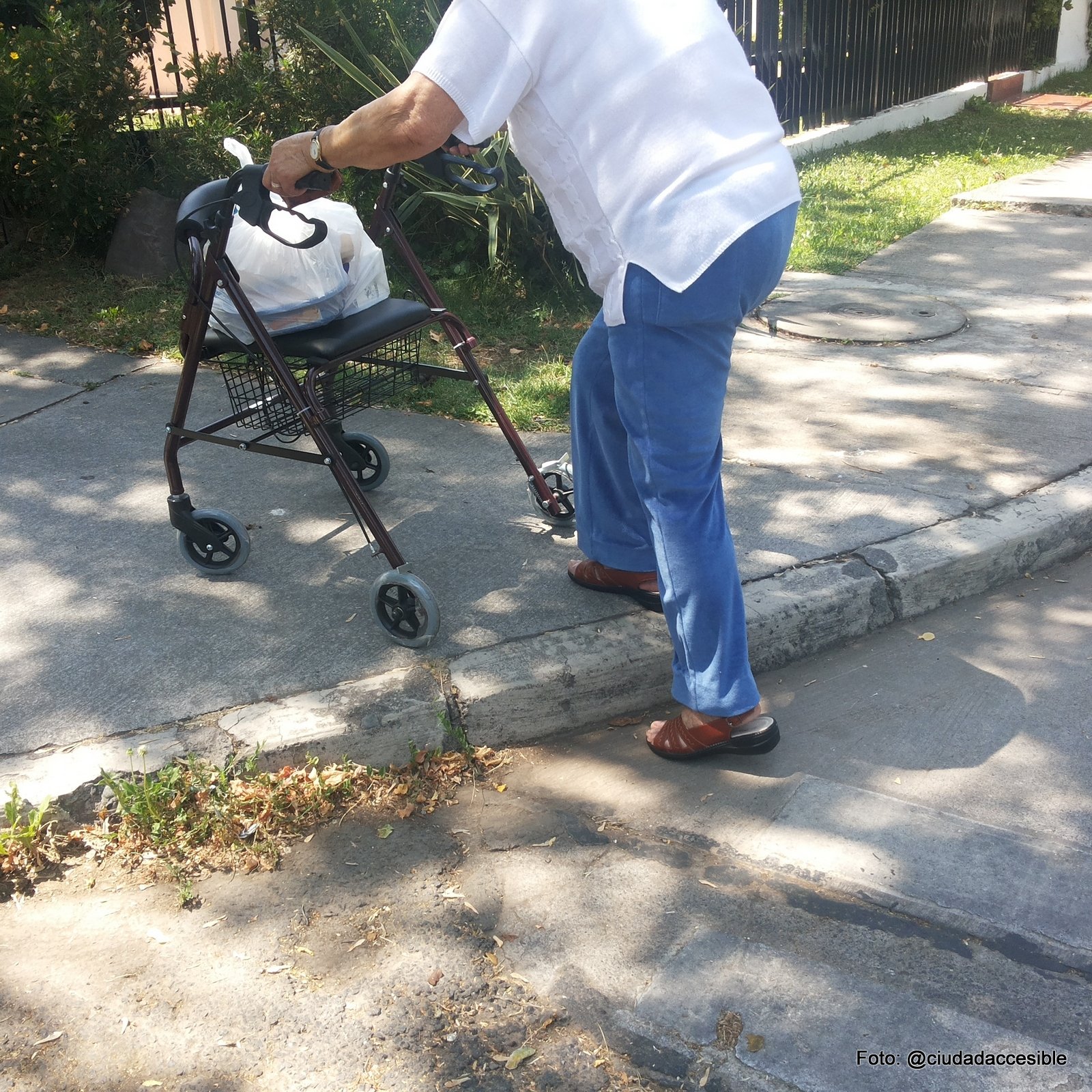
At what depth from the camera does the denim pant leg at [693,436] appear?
8.32ft

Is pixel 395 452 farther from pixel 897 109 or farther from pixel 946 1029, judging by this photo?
pixel 897 109

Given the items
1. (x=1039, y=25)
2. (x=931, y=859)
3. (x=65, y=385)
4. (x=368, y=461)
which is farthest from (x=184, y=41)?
(x=1039, y=25)

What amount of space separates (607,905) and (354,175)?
5.16 metres

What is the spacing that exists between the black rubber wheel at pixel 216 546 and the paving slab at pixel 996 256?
14.9ft

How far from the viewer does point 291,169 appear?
2.76 m

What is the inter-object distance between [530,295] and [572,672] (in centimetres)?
363

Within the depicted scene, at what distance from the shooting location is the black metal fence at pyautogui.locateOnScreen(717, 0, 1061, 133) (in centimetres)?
1041

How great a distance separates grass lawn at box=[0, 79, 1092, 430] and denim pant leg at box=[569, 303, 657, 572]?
1.44 m

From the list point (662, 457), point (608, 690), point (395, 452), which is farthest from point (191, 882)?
point (395, 452)

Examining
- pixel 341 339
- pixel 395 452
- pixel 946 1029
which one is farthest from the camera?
pixel 395 452

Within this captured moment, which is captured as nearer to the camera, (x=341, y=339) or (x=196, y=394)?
(x=341, y=339)

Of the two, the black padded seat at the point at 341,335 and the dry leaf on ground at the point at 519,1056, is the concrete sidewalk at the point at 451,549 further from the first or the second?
the dry leaf on ground at the point at 519,1056

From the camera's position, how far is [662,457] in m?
2.69

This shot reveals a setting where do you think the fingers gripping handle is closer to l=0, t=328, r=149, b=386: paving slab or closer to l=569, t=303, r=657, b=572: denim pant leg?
l=569, t=303, r=657, b=572: denim pant leg
